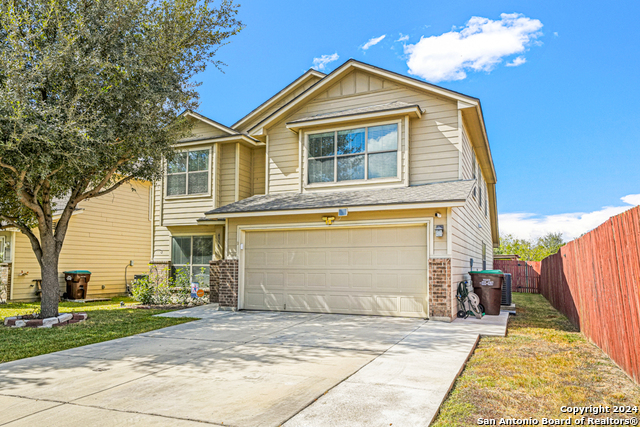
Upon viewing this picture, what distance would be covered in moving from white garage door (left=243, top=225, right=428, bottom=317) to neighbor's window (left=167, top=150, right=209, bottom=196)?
3.31 metres

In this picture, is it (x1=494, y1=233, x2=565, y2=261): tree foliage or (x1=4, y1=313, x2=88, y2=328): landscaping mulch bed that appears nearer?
(x1=4, y1=313, x2=88, y2=328): landscaping mulch bed

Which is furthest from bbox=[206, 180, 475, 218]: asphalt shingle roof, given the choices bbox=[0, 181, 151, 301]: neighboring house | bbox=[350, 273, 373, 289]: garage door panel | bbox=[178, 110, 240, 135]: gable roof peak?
bbox=[0, 181, 151, 301]: neighboring house

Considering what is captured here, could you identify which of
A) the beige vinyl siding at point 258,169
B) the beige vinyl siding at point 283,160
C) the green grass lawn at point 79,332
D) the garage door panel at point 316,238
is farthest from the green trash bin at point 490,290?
the beige vinyl siding at point 258,169

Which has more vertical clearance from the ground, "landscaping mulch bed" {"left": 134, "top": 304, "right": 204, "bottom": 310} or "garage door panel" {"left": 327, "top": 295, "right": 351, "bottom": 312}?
"garage door panel" {"left": 327, "top": 295, "right": 351, "bottom": 312}

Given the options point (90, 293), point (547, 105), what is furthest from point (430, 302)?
point (547, 105)

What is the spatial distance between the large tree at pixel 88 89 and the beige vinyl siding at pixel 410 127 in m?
2.87

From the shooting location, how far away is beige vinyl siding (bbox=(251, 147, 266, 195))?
14.6 meters

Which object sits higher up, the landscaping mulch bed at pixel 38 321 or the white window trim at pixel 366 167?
the white window trim at pixel 366 167

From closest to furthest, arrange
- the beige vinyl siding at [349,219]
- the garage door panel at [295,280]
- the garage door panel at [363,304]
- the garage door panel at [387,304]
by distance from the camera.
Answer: the beige vinyl siding at [349,219], the garage door panel at [387,304], the garage door panel at [363,304], the garage door panel at [295,280]

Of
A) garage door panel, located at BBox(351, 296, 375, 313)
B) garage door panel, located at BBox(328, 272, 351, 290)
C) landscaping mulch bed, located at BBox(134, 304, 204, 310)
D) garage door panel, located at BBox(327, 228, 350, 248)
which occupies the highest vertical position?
garage door panel, located at BBox(327, 228, 350, 248)

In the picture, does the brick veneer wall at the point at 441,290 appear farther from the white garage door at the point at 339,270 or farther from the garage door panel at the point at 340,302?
the garage door panel at the point at 340,302

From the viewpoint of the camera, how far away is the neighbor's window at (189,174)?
563 inches

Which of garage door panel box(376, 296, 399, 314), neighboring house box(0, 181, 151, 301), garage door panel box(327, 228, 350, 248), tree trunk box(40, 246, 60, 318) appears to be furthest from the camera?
neighboring house box(0, 181, 151, 301)

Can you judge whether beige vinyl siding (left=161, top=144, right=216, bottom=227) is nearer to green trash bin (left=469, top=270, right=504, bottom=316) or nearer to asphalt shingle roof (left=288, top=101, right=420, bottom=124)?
asphalt shingle roof (left=288, top=101, right=420, bottom=124)
